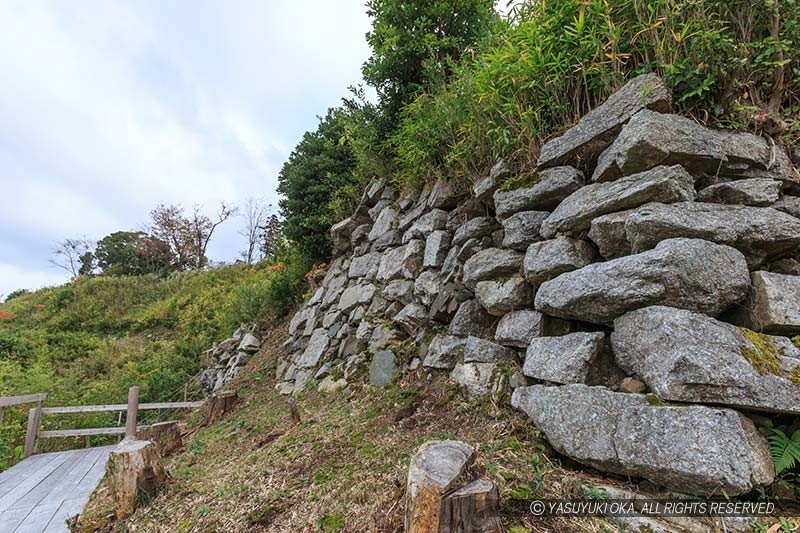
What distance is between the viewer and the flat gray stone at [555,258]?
2.34 m

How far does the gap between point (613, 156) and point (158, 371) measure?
10.3m

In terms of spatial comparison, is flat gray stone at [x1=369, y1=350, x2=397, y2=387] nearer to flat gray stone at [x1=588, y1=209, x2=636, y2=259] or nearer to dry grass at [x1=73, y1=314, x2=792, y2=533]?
dry grass at [x1=73, y1=314, x2=792, y2=533]

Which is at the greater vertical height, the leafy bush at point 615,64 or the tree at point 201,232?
the tree at point 201,232

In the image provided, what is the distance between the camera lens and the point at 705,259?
5.92 feet

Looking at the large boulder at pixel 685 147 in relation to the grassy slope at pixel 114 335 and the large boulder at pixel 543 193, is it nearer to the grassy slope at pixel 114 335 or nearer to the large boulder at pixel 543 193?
the large boulder at pixel 543 193

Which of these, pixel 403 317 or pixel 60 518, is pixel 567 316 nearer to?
pixel 403 317

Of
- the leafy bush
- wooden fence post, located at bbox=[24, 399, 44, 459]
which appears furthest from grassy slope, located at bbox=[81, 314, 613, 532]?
wooden fence post, located at bbox=[24, 399, 44, 459]

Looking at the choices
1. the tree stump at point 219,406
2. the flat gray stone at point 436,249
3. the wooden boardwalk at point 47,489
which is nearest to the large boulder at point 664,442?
the flat gray stone at point 436,249

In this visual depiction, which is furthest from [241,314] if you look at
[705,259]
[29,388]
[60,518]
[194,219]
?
[194,219]

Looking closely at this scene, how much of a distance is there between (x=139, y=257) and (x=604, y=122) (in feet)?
74.5

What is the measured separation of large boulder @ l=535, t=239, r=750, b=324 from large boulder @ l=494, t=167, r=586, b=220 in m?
0.83

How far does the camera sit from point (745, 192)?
2.07 metres

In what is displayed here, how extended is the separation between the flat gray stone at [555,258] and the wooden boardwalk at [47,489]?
4388 millimetres

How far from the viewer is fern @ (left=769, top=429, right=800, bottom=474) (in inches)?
55.9
